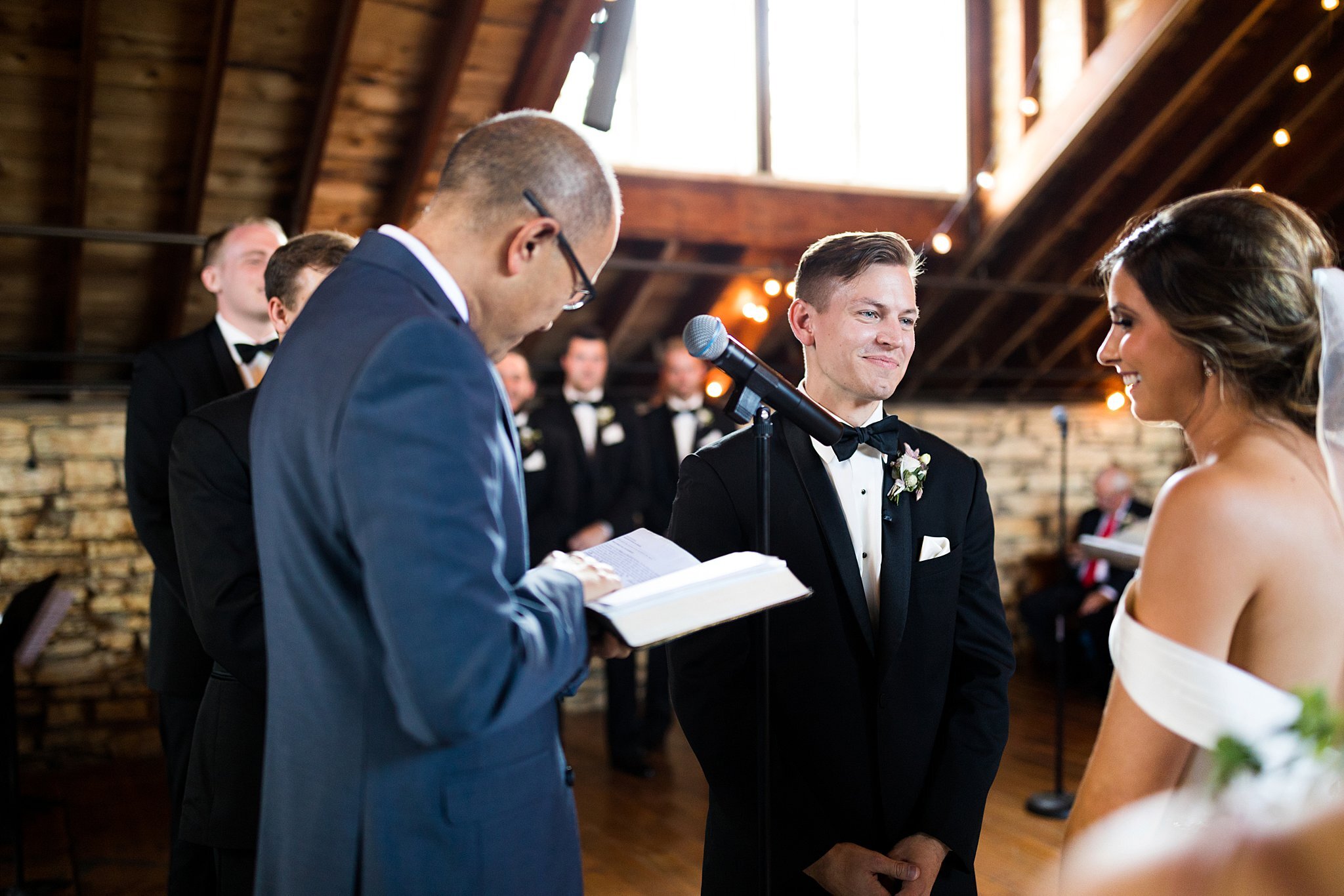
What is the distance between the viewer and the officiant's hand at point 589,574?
4.31ft

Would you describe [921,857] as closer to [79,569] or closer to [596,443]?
[596,443]

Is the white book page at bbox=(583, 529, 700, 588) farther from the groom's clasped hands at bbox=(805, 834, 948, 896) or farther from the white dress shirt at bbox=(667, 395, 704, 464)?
the white dress shirt at bbox=(667, 395, 704, 464)

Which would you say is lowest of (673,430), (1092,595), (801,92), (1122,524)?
(1092,595)

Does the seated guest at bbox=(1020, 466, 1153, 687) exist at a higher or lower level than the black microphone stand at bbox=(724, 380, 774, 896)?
lower

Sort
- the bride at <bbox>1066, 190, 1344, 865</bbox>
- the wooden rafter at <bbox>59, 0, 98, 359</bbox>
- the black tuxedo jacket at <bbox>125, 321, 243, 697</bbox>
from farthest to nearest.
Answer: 1. the wooden rafter at <bbox>59, 0, 98, 359</bbox>
2. the black tuxedo jacket at <bbox>125, 321, 243, 697</bbox>
3. the bride at <bbox>1066, 190, 1344, 865</bbox>

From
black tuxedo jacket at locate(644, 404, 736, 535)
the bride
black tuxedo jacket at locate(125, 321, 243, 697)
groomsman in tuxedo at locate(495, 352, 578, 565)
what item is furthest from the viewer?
black tuxedo jacket at locate(644, 404, 736, 535)

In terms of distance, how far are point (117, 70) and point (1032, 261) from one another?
16.2ft

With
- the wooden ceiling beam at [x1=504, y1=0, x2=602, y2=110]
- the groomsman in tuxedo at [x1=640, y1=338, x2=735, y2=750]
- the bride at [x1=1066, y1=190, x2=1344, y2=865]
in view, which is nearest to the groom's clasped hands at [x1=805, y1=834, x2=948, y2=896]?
the bride at [x1=1066, y1=190, x2=1344, y2=865]

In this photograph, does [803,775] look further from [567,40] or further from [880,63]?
[880,63]

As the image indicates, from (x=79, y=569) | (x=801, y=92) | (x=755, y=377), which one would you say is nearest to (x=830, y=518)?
(x=755, y=377)

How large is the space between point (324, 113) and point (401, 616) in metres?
3.78

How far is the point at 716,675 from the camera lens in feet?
5.87

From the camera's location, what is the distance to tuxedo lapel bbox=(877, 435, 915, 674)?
1.76 m

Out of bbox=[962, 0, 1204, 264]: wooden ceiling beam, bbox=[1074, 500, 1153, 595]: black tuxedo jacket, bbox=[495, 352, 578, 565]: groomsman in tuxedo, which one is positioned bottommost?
bbox=[1074, 500, 1153, 595]: black tuxedo jacket
